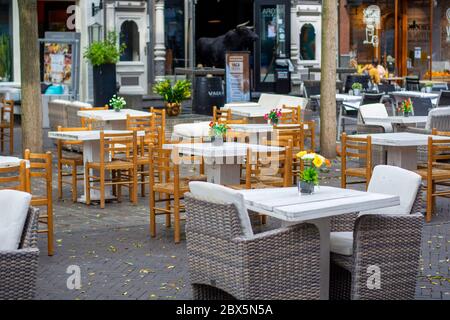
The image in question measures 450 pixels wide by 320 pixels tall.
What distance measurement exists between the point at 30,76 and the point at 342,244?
920 centimetres

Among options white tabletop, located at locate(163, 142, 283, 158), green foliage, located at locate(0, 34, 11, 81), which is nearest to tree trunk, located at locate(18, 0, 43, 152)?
white tabletop, located at locate(163, 142, 283, 158)

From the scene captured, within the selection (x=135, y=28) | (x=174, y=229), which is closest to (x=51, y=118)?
(x=174, y=229)

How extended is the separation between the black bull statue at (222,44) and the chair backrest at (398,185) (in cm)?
2032

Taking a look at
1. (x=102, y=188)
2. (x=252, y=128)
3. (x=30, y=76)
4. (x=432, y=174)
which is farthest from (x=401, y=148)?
(x=30, y=76)

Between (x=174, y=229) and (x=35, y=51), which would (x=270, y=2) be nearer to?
(x=35, y=51)

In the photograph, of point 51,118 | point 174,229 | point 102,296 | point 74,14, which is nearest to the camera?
point 102,296

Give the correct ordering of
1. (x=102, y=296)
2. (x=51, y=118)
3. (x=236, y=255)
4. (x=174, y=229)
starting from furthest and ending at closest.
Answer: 1. (x=51, y=118)
2. (x=174, y=229)
3. (x=102, y=296)
4. (x=236, y=255)

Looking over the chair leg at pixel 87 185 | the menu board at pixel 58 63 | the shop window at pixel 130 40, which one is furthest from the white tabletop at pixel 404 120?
the shop window at pixel 130 40

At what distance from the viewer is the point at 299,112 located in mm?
17234

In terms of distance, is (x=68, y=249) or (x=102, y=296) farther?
(x=68, y=249)

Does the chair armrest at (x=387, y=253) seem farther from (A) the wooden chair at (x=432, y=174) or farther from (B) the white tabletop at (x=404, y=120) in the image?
(B) the white tabletop at (x=404, y=120)

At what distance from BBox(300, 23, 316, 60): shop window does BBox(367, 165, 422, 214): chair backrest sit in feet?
78.5

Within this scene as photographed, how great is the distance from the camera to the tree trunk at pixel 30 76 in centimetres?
1567

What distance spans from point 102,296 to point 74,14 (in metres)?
20.6
